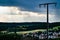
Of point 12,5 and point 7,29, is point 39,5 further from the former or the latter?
point 7,29

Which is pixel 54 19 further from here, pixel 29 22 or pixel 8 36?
pixel 8 36

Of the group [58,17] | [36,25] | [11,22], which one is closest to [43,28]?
[36,25]

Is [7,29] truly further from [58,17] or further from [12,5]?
[58,17]

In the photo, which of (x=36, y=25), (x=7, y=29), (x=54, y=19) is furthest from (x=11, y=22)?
(x=54, y=19)

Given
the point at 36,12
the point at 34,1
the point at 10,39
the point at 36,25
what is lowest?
the point at 10,39

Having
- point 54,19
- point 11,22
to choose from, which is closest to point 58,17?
point 54,19

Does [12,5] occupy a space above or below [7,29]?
above

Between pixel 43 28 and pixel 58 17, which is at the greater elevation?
pixel 58 17
